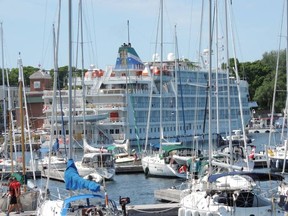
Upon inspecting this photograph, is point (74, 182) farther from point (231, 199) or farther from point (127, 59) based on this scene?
point (127, 59)

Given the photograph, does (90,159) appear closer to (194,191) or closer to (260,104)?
(194,191)

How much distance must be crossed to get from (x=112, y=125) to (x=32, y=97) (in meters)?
35.8

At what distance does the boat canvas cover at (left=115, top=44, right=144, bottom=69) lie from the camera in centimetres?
10896

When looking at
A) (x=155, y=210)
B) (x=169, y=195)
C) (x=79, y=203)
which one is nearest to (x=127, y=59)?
(x=169, y=195)

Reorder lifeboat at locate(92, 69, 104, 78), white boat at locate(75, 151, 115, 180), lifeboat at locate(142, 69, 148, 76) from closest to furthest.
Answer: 1. white boat at locate(75, 151, 115, 180)
2. lifeboat at locate(92, 69, 104, 78)
3. lifeboat at locate(142, 69, 148, 76)

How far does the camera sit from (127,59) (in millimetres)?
109812

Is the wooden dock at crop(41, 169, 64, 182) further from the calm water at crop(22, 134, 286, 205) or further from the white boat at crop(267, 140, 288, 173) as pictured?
the white boat at crop(267, 140, 288, 173)

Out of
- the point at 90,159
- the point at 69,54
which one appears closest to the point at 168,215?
the point at 69,54

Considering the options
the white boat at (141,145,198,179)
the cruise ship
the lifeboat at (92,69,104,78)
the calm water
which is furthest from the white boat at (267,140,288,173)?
the lifeboat at (92,69,104,78)

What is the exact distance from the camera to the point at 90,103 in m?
105

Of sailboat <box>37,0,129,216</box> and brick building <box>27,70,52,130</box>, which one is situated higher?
brick building <box>27,70,52,130</box>

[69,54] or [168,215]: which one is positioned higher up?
[69,54]

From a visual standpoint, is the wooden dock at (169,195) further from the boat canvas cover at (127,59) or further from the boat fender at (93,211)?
the boat canvas cover at (127,59)

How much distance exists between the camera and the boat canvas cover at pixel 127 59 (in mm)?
108956
